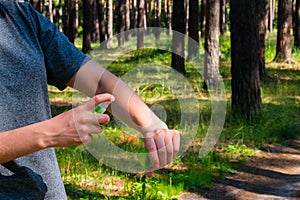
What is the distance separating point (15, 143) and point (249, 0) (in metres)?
9.10

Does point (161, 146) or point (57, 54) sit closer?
point (161, 146)

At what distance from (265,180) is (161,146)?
5874 millimetres

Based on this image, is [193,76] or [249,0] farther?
[193,76]

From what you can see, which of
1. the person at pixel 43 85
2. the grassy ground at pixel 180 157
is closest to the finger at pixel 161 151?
the person at pixel 43 85

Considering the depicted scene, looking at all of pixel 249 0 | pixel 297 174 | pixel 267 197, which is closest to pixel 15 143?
pixel 267 197

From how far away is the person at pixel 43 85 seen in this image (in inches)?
58.6

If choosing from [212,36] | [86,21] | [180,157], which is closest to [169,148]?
[180,157]

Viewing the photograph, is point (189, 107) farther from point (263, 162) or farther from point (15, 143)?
point (263, 162)

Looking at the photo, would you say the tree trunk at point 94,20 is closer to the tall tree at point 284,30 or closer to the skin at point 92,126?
the tall tree at point 284,30

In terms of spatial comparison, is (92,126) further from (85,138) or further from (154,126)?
(154,126)

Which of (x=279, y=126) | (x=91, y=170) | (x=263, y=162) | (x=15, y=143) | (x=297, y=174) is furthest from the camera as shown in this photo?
(x=279, y=126)

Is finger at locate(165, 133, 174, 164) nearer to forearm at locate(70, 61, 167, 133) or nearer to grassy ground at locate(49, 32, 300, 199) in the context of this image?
forearm at locate(70, 61, 167, 133)

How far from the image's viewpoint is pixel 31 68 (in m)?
1.64

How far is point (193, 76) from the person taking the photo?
51.3 ft
